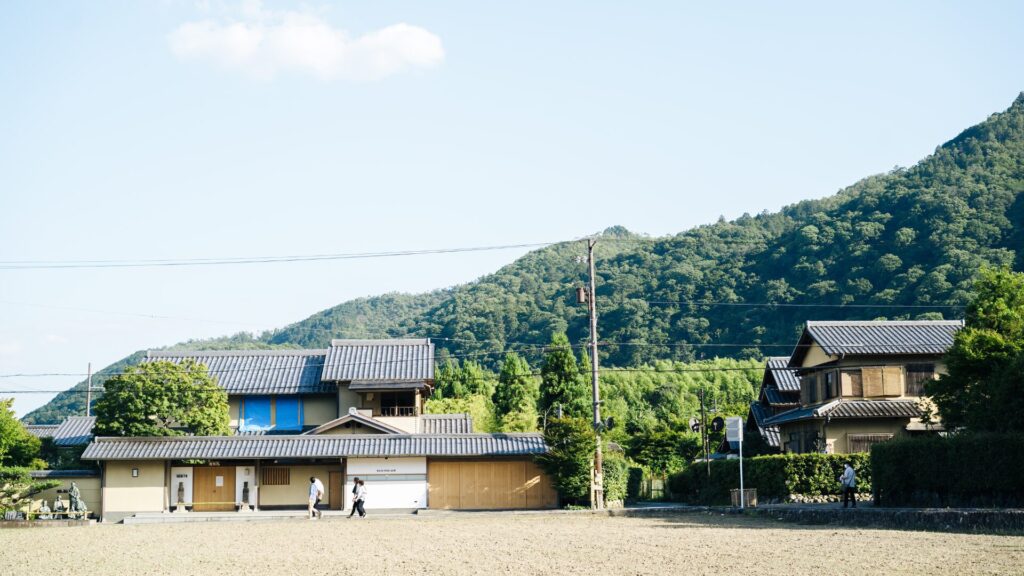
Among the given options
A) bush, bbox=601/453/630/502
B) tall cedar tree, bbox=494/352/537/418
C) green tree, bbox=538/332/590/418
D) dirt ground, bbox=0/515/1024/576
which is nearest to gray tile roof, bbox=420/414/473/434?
green tree, bbox=538/332/590/418

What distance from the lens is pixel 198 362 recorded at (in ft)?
167

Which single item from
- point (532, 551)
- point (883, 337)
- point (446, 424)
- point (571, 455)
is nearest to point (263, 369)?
point (446, 424)

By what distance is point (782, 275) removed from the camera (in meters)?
73.2

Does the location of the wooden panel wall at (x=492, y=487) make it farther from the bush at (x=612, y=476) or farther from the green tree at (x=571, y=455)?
the bush at (x=612, y=476)

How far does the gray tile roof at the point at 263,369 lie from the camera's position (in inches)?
1934

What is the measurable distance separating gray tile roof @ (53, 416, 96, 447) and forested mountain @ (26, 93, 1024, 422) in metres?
21.9

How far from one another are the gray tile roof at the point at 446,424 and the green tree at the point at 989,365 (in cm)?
2409

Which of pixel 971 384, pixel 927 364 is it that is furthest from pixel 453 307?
pixel 971 384

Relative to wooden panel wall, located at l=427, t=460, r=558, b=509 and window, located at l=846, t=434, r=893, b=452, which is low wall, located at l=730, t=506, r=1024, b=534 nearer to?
window, located at l=846, t=434, r=893, b=452

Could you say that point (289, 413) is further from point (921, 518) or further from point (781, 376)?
point (921, 518)

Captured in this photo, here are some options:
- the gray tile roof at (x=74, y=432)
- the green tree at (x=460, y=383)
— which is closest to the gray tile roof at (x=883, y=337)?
the gray tile roof at (x=74, y=432)

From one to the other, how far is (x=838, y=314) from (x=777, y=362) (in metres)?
23.3

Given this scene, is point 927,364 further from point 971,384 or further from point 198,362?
point 198,362

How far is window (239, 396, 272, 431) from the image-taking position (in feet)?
162
